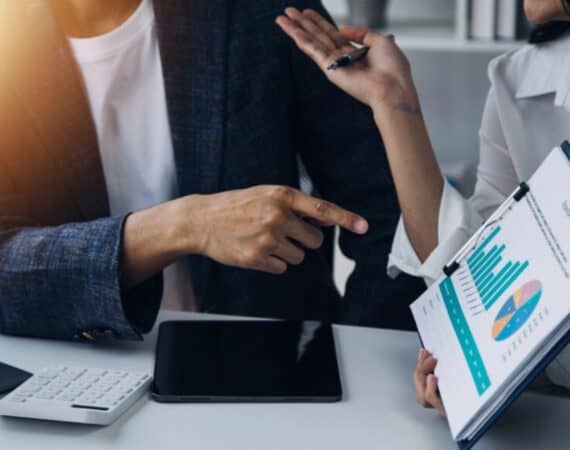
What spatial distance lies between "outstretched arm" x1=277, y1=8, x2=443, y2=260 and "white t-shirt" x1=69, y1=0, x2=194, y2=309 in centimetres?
22

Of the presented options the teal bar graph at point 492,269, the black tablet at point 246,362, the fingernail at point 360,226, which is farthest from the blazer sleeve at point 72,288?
the teal bar graph at point 492,269

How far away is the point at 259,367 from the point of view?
105 centimetres

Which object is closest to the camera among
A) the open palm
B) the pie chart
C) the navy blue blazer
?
the pie chart

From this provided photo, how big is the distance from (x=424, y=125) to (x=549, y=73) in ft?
0.52

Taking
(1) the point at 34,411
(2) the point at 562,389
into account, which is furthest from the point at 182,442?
(2) the point at 562,389

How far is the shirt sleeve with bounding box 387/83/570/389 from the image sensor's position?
3.54ft

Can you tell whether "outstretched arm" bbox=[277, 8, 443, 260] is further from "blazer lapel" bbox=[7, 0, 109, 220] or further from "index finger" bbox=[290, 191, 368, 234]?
"blazer lapel" bbox=[7, 0, 109, 220]

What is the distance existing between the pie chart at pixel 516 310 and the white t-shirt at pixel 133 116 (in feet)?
2.12

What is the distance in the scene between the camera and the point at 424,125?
1.23m

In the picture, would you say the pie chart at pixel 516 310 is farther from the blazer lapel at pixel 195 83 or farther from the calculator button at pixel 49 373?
the blazer lapel at pixel 195 83

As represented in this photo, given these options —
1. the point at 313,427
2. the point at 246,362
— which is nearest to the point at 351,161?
the point at 246,362

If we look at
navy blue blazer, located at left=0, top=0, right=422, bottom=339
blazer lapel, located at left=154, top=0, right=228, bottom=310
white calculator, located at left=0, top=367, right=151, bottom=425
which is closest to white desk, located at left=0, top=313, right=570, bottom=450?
white calculator, located at left=0, top=367, right=151, bottom=425

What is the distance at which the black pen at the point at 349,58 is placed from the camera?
1217 mm

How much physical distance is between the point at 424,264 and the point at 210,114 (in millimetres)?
420
